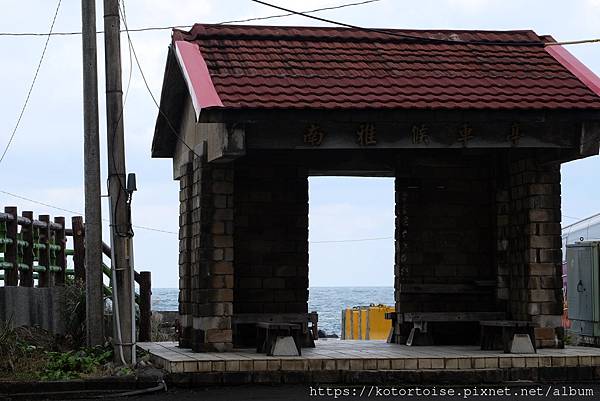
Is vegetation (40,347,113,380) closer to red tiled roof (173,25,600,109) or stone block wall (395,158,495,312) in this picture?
red tiled roof (173,25,600,109)

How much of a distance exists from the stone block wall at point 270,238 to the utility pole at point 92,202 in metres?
2.10

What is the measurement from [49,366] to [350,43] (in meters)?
6.55

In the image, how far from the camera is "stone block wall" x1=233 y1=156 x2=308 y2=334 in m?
17.9

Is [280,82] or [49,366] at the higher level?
[280,82]

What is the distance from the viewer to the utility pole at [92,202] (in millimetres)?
16859

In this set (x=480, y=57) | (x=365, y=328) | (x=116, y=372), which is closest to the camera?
(x=116, y=372)

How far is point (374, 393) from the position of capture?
14000 mm

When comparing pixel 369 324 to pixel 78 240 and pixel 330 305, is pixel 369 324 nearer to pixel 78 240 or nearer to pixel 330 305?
pixel 78 240

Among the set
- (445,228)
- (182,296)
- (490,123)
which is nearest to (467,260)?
(445,228)

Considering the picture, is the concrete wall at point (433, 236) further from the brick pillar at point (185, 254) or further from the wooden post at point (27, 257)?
the wooden post at point (27, 257)

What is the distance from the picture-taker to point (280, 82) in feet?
52.7

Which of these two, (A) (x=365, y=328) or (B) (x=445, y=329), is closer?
(B) (x=445, y=329)

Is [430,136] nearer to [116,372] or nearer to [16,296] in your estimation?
[116,372]

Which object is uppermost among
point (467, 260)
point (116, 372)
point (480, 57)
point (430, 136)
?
point (480, 57)
